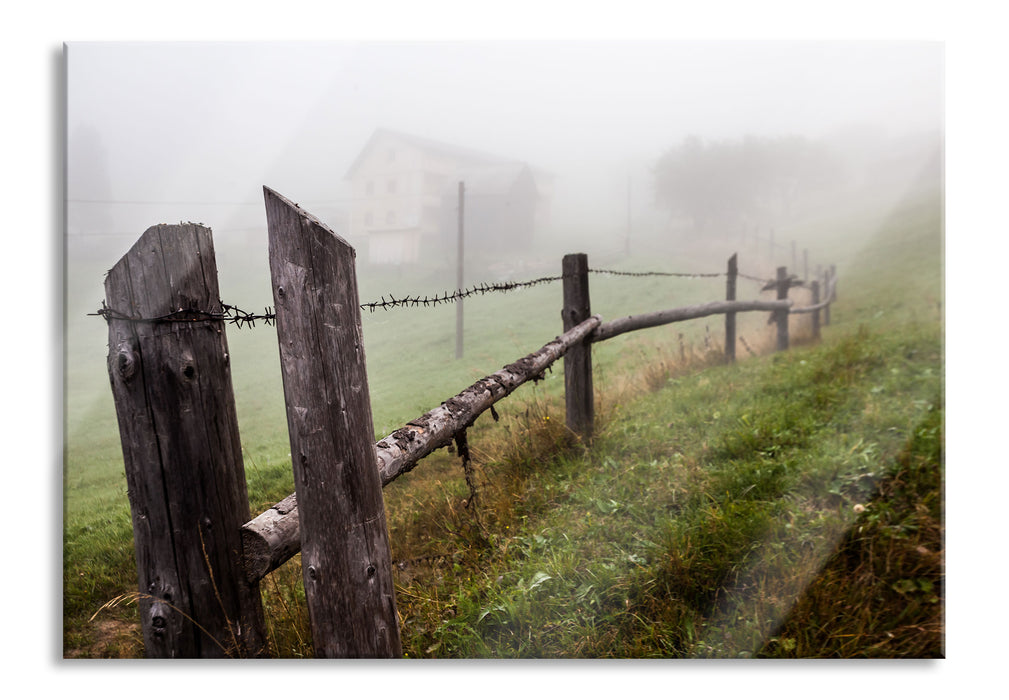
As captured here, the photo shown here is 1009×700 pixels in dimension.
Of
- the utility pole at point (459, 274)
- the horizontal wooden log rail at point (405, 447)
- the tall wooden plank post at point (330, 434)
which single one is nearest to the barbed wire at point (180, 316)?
the tall wooden plank post at point (330, 434)

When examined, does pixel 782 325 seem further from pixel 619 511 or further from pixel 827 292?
pixel 619 511

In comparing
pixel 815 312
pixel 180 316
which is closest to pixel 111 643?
pixel 180 316

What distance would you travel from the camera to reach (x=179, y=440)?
126 centimetres

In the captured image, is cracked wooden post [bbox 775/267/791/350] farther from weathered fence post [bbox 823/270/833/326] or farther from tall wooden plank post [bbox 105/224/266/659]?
tall wooden plank post [bbox 105/224/266/659]

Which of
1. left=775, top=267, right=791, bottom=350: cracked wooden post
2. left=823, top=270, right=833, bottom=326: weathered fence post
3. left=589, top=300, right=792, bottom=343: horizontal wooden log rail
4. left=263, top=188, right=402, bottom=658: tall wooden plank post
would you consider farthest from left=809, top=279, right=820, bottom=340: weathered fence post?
left=263, top=188, right=402, bottom=658: tall wooden plank post

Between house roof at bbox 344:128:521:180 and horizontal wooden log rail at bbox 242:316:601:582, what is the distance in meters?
1.64

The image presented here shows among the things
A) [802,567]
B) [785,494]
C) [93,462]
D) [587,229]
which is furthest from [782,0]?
[93,462]

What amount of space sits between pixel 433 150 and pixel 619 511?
2779 mm

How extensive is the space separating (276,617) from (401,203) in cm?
323

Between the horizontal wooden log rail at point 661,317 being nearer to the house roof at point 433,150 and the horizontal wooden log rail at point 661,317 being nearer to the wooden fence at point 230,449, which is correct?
the house roof at point 433,150

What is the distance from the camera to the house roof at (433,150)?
11.8 ft

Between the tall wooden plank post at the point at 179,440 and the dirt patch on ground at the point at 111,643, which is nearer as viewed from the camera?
the tall wooden plank post at the point at 179,440

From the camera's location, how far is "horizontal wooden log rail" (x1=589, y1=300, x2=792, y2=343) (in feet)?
11.6

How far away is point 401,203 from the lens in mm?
4422
